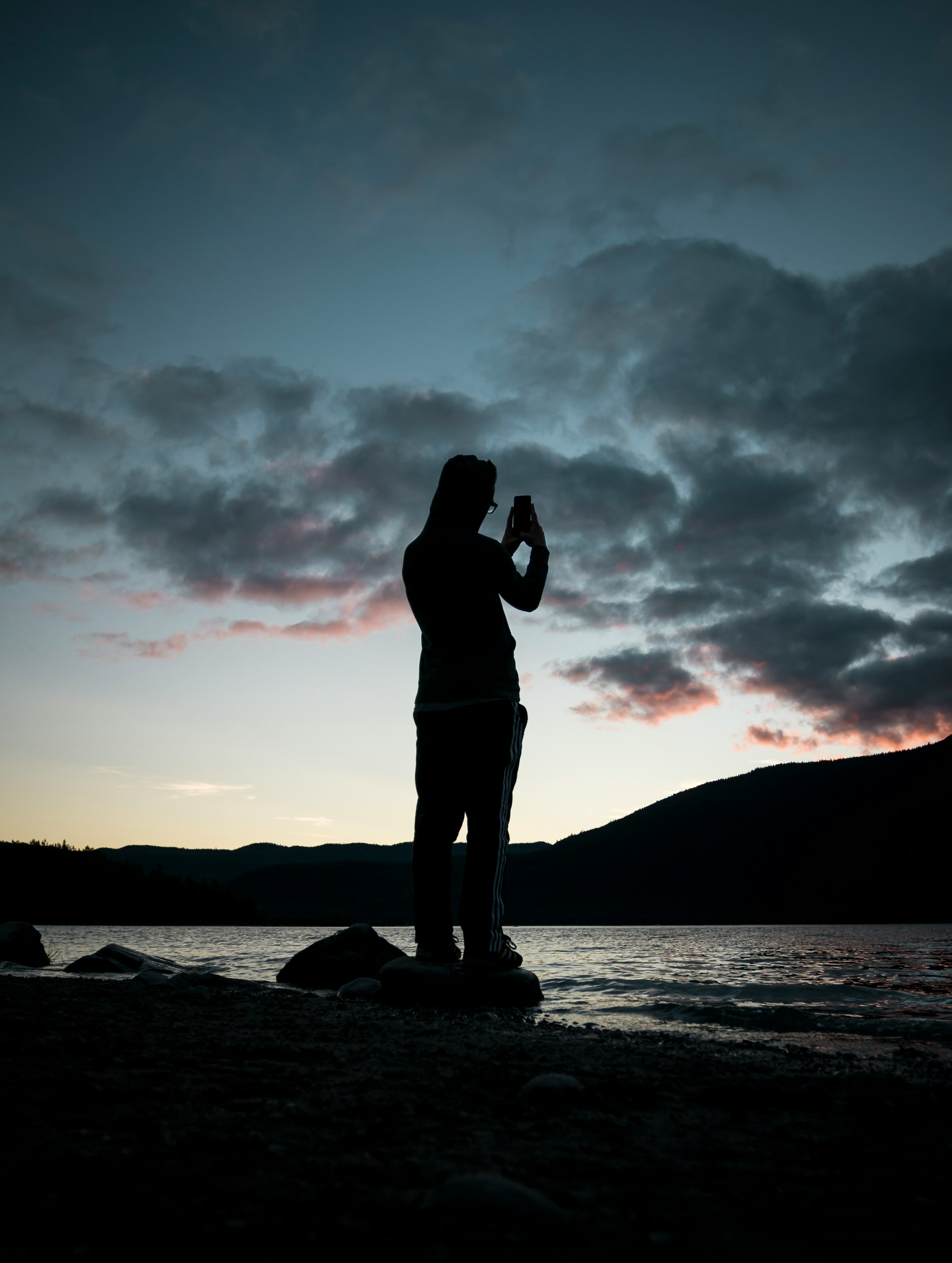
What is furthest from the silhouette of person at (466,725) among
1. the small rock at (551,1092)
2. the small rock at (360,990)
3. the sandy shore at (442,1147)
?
Result: the small rock at (551,1092)

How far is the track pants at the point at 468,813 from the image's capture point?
18.7 ft

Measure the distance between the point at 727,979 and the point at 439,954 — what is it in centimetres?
422

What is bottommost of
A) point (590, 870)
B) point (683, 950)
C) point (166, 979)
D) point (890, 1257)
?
point (590, 870)

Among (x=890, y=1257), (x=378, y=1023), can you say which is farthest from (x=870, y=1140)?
(x=378, y=1023)

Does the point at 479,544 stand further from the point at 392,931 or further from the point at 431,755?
the point at 392,931

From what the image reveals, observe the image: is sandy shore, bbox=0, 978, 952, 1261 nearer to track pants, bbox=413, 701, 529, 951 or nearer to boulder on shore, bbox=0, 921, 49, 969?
track pants, bbox=413, 701, 529, 951

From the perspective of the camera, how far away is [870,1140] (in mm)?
2049

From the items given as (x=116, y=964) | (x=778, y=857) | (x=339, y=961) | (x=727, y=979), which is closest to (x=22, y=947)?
(x=116, y=964)

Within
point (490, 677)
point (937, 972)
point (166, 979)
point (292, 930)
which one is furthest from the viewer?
point (292, 930)

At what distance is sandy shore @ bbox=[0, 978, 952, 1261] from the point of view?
1317 mm

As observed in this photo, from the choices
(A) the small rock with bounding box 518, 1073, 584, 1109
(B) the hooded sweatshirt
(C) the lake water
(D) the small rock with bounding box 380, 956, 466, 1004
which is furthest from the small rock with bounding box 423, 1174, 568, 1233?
(B) the hooded sweatshirt

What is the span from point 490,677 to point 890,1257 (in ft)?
15.1

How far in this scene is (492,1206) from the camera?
54.9 inches

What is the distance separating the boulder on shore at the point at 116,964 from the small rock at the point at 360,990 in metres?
3.87
